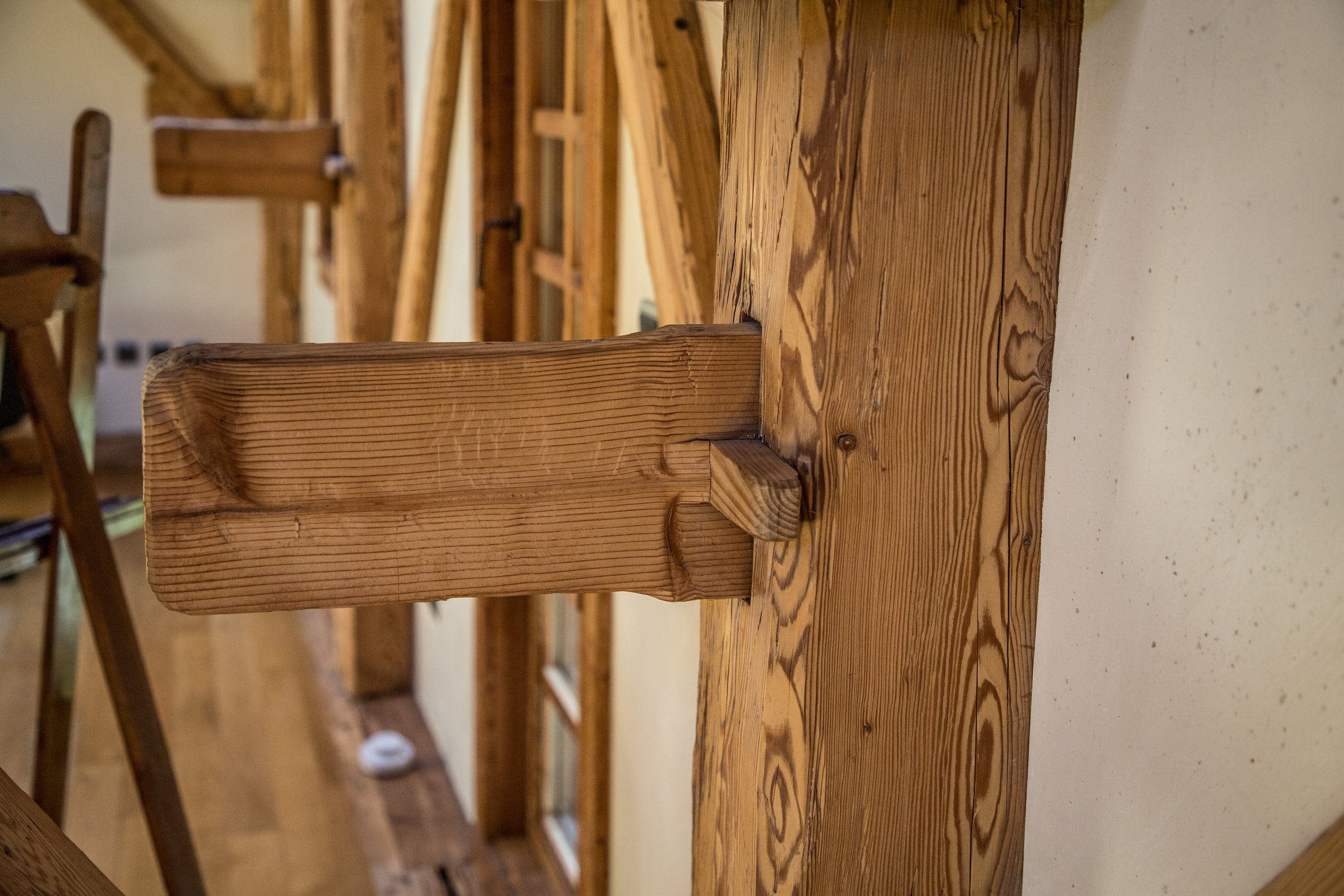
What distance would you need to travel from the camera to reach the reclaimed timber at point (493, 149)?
2.85 meters

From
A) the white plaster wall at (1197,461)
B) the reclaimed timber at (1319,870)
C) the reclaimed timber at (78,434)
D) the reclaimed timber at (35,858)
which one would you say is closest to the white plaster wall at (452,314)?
the reclaimed timber at (78,434)

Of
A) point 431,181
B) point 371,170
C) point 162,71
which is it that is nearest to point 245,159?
point 371,170

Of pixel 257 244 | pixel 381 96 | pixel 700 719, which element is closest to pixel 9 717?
pixel 381 96

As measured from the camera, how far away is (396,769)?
3.50m

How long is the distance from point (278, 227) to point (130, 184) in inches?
33.6

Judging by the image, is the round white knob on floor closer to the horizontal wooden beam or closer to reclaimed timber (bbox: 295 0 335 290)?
the horizontal wooden beam

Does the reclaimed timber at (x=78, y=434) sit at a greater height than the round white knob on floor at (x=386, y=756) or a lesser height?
greater

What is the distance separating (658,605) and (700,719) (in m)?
0.82

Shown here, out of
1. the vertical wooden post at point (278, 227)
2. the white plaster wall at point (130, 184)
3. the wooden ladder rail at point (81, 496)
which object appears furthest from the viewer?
the vertical wooden post at point (278, 227)

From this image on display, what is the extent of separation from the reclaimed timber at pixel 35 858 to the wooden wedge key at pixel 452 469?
220 millimetres

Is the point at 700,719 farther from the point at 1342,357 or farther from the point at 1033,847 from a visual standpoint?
the point at 1342,357

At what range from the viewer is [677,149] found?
1.54m

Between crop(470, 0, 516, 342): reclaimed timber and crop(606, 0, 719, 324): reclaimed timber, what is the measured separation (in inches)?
50.6

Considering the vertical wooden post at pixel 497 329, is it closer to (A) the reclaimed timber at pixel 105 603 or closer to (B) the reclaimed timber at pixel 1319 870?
(A) the reclaimed timber at pixel 105 603
